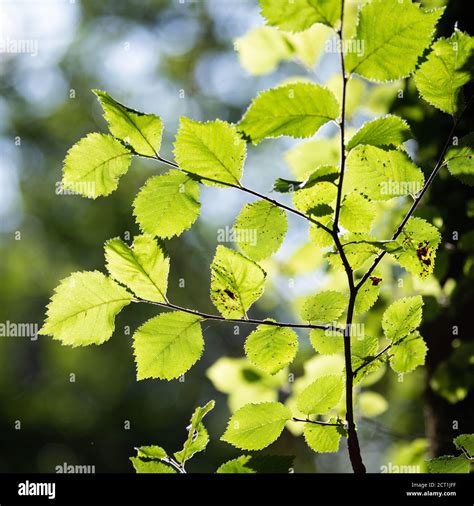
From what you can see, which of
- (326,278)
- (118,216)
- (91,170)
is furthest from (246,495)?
(118,216)

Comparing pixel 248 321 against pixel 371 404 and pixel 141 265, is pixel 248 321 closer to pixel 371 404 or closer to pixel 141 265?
pixel 141 265

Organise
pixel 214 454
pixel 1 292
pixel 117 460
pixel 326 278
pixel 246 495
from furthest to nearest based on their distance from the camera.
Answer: pixel 1 292 < pixel 117 460 < pixel 214 454 < pixel 326 278 < pixel 246 495

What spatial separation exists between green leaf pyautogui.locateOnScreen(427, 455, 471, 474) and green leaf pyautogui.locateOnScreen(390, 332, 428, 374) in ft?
0.30

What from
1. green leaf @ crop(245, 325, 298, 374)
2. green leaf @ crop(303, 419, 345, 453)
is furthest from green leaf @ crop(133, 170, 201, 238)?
green leaf @ crop(303, 419, 345, 453)

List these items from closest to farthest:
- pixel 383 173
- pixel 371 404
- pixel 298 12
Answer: pixel 298 12 < pixel 383 173 < pixel 371 404

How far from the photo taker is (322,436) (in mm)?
503

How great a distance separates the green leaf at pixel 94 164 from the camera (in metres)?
0.45

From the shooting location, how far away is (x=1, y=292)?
6.32m

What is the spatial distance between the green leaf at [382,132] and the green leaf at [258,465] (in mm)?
285

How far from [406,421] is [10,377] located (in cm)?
551

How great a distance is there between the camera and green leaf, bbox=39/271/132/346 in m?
0.46

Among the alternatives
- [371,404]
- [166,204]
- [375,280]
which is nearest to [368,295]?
[375,280]

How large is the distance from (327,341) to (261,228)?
5.7 inches

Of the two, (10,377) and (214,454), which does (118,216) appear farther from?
(214,454)
